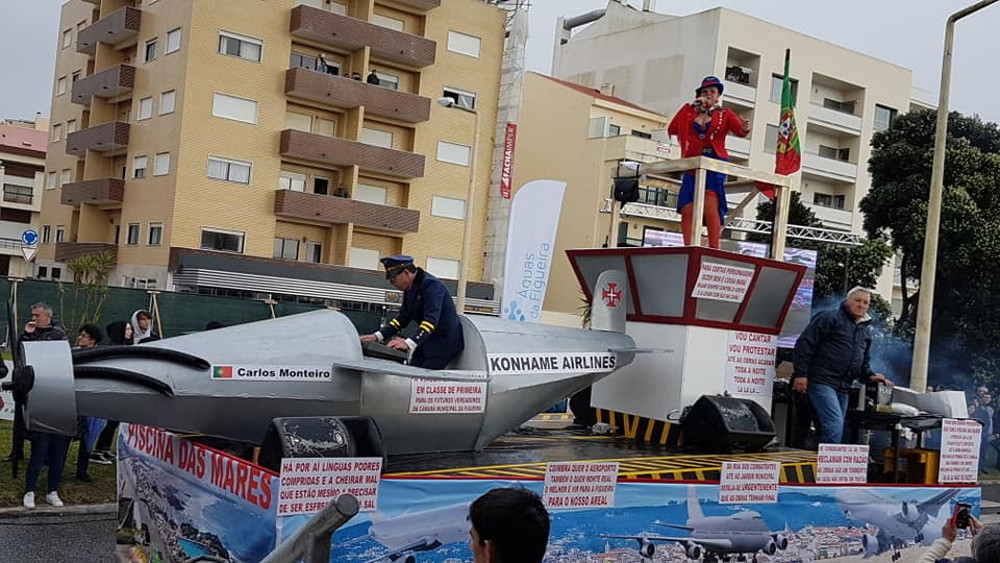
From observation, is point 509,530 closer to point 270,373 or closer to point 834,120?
point 270,373

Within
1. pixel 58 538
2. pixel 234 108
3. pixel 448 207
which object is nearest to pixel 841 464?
pixel 58 538

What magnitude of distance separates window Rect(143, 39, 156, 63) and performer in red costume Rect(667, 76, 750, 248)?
32.2 meters

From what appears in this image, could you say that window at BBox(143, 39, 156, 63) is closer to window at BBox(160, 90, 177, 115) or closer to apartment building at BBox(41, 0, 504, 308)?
apartment building at BBox(41, 0, 504, 308)

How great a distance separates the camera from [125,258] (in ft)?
119

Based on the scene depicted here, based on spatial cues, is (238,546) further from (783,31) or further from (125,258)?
(783,31)


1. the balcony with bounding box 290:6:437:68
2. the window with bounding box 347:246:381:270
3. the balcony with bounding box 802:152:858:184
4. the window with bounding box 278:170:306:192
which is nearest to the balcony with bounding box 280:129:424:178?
the window with bounding box 278:170:306:192

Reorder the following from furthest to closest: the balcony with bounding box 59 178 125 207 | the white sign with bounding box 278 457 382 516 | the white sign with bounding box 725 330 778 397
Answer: the balcony with bounding box 59 178 125 207 < the white sign with bounding box 725 330 778 397 < the white sign with bounding box 278 457 382 516

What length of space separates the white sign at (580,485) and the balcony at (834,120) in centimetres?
4301

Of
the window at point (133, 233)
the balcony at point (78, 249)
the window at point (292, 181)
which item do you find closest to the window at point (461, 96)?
the window at point (292, 181)

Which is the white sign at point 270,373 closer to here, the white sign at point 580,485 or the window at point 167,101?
the white sign at point 580,485

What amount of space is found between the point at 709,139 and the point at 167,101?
30.6 meters

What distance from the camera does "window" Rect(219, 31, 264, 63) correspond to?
33.7 metres

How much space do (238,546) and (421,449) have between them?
147cm

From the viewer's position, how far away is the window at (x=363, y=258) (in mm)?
37094
